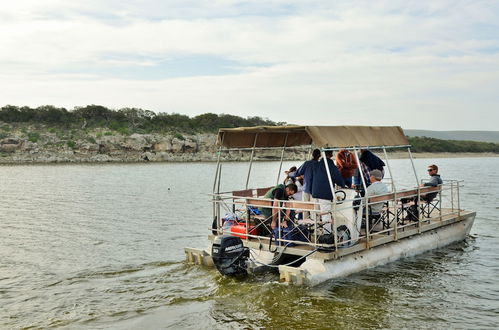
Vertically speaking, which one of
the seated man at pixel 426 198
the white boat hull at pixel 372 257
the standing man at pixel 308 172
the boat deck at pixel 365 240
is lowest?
the white boat hull at pixel 372 257

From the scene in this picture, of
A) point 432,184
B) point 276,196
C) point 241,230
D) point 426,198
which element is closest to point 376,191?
point 276,196

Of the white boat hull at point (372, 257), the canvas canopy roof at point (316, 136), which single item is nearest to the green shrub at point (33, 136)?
the canvas canopy roof at point (316, 136)

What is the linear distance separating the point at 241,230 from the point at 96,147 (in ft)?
208

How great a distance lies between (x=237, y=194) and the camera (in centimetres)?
1320

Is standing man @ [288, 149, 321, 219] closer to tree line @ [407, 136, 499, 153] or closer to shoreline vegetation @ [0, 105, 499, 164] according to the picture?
shoreline vegetation @ [0, 105, 499, 164]

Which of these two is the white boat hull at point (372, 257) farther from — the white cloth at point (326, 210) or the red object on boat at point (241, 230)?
the red object on boat at point (241, 230)

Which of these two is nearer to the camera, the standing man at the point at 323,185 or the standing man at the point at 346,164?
the standing man at the point at 323,185

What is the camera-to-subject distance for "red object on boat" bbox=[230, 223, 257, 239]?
460 inches

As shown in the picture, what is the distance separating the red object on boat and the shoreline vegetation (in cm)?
4930

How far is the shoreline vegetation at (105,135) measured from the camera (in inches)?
2665

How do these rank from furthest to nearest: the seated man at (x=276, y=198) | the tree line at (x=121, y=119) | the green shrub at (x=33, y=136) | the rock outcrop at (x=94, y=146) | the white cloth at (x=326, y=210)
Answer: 1. the tree line at (x=121, y=119)
2. the green shrub at (x=33, y=136)
3. the rock outcrop at (x=94, y=146)
4. the seated man at (x=276, y=198)
5. the white cloth at (x=326, y=210)

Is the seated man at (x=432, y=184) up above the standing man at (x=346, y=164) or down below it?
below

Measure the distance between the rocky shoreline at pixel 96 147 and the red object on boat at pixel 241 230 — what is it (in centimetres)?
5092

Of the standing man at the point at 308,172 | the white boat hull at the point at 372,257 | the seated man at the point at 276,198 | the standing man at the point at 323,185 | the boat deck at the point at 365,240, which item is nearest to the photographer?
the white boat hull at the point at 372,257
